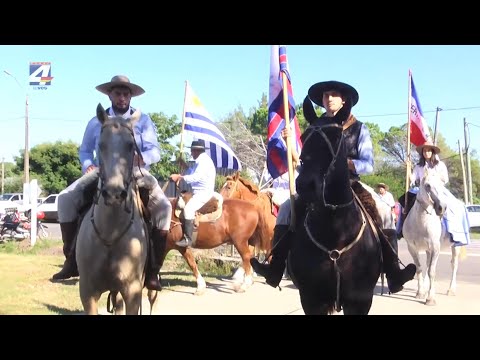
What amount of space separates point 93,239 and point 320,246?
2.24 metres

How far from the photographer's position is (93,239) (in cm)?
529

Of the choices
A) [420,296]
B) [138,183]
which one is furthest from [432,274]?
[138,183]

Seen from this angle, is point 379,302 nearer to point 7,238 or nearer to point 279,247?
point 279,247

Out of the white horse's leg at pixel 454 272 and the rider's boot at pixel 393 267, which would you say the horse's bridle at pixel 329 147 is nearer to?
the rider's boot at pixel 393 267

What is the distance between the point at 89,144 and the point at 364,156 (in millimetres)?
3094

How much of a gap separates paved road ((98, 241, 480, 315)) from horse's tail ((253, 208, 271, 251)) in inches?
36.8

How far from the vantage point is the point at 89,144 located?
612 cm

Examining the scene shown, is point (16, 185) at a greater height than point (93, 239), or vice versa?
point (16, 185)

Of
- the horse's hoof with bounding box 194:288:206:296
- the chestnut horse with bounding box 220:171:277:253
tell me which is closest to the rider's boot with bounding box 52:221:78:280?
the horse's hoof with bounding box 194:288:206:296

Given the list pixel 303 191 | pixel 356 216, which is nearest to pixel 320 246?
pixel 356 216

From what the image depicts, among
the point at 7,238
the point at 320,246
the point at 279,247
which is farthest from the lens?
the point at 7,238

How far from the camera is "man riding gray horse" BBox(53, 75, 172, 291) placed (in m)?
5.78

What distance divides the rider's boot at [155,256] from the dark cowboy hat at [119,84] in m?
1.63
